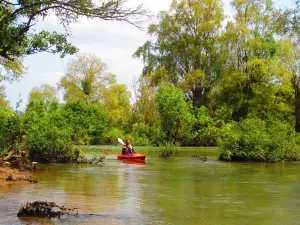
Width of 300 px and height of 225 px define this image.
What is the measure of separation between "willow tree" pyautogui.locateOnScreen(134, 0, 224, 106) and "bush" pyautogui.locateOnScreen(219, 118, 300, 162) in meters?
20.1

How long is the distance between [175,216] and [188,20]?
41686mm

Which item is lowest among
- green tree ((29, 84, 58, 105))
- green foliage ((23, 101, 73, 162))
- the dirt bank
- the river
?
the river

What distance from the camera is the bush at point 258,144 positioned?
29109 mm

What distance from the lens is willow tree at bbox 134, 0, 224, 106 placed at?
50.2m

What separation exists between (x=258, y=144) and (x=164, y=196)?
52.6 feet

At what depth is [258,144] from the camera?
29.2 m

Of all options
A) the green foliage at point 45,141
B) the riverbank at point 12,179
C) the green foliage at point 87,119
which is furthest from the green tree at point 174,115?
the riverbank at point 12,179

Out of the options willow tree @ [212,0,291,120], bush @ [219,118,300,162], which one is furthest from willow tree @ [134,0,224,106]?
bush @ [219,118,300,162]

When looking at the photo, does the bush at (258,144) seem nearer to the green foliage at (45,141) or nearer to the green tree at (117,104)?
the green foliage at (45,141)

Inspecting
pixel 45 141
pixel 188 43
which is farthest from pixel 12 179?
pixel 188 43

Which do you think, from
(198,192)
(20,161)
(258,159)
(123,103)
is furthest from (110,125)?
(198,192)

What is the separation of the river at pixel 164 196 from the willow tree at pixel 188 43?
2858 centimetres

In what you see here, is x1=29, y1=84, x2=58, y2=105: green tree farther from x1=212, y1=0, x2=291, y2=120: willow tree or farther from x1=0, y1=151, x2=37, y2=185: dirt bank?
x1=0, y1=151, x2=37, y2=185: dirt bank

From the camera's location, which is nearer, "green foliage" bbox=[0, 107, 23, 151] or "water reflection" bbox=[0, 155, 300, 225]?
"water reflection" bbox=[0, 155, 300, 225]
